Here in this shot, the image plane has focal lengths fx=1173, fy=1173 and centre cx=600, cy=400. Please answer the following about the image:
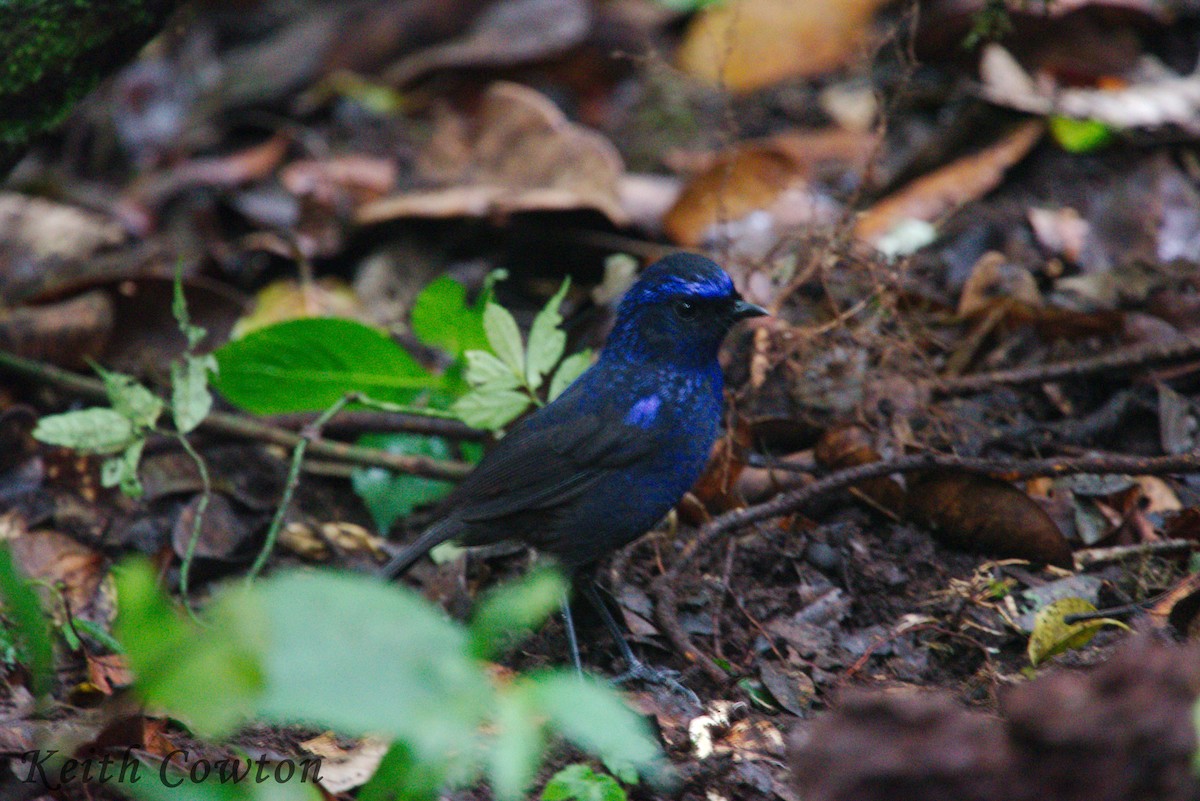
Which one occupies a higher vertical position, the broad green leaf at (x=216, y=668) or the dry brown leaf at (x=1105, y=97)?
the broad green leaf at (x=216, y=668)

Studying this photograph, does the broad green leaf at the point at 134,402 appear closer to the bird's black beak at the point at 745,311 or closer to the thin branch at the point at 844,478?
the thin branch at the point at 844,478

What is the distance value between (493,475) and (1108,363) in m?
2.14

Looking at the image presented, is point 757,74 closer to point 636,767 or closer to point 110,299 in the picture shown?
point 110,299

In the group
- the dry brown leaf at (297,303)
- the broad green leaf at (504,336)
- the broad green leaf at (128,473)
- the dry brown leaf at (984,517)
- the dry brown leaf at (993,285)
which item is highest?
the broad green leaf at (504,336)

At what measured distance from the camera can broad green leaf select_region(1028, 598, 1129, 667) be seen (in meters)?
3.10

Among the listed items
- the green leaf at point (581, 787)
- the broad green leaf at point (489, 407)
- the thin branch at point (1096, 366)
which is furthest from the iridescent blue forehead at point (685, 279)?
the green leaf at point (581, 787)

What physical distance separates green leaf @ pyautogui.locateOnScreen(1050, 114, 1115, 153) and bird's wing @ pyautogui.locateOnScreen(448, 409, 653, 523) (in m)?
2.87

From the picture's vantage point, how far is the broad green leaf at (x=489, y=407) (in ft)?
13.2

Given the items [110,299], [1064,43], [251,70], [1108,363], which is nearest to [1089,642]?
[1108,363]

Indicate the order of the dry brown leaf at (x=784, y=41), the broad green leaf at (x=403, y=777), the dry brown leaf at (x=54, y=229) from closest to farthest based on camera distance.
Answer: the broad green leaf at (x=403, y=777) < the dry brown leaf at (x=54, y=229) < the dry brown leaf at (x=784, y=41)

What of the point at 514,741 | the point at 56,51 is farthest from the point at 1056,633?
the point at 56,51

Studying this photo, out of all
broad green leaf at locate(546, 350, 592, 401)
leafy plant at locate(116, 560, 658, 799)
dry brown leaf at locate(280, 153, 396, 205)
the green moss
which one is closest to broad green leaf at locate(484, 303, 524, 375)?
broad green leaf at locate(546, 350, 592, 401)

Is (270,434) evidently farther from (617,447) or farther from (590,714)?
(590,714)

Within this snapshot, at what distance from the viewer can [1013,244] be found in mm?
4836
